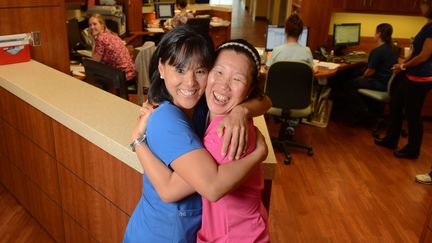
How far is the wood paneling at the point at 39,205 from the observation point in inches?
89.1

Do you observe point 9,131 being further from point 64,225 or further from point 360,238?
point 360,238

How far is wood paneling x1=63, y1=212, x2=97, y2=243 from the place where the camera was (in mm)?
1992

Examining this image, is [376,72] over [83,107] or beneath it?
beneath

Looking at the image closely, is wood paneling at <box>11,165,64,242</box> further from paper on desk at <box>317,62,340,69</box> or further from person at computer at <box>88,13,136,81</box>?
paper on desk at <box>317,62,340,69</box>

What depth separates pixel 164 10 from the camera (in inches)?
268

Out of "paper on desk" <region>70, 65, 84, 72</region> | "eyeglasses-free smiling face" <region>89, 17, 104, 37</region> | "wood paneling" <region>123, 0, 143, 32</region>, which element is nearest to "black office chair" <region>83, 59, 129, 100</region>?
"paper on desk" <region>70, 65, 84, 72</region>

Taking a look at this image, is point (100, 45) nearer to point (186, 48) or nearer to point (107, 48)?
point (107, 48)

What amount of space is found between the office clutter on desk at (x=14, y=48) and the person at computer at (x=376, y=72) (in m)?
3.49

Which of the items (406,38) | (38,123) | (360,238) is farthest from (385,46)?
(38,123)

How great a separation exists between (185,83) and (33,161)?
1.51m

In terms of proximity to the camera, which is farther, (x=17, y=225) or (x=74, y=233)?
(x=17, y=225)

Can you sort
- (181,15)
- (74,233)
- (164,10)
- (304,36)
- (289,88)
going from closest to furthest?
(74,233)
(289,88)
(304,36)
(181,15)
(164,10)

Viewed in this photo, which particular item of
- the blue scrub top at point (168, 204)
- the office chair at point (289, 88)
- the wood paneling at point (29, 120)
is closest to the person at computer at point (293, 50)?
the office chair at point (289, 88)

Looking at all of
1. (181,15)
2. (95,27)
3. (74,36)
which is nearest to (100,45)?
(95,27)
